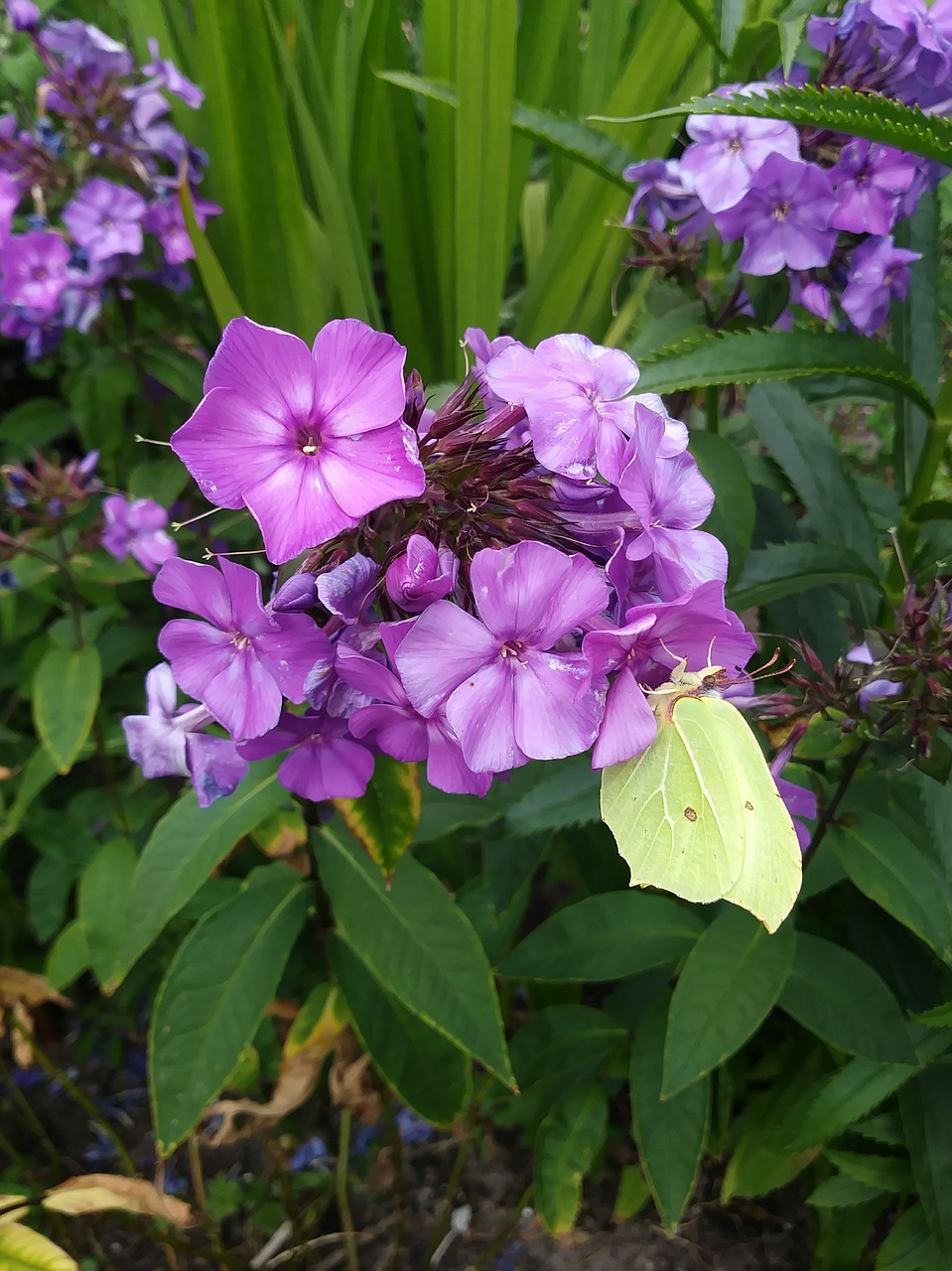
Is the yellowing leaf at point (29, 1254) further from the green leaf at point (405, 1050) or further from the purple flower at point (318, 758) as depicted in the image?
the purple flower at point (318, 758)

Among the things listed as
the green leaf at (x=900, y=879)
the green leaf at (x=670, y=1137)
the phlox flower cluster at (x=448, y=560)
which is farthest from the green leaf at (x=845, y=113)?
the green leaf at (x=670, y=1137)

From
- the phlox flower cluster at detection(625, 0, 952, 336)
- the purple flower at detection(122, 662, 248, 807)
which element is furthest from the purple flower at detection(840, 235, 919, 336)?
the purple flower at detection(122, 662, 248, 807)

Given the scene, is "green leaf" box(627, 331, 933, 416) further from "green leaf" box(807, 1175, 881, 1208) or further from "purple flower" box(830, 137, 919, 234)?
"green leaf" box(807, 1175, 881, 1208)

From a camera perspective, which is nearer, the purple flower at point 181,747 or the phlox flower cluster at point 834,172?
the purple flower at point 181,747

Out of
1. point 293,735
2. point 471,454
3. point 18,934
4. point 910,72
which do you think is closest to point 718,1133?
point 293,735

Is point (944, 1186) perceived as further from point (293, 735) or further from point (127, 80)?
point (127, 80)
